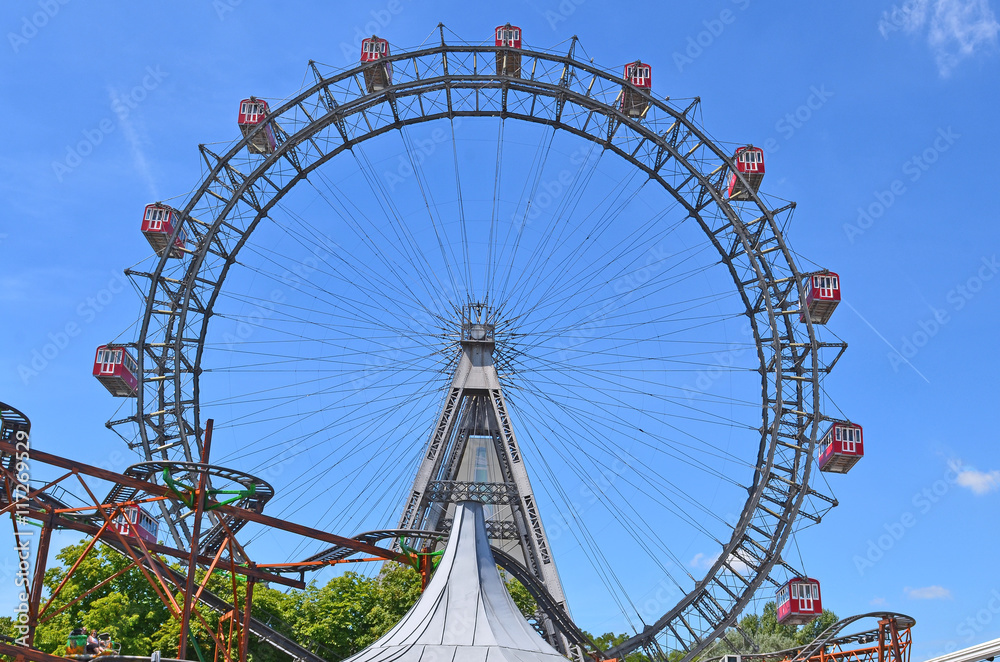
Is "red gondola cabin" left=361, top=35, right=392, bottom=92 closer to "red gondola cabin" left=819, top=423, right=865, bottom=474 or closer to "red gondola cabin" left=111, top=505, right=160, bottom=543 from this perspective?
"red gondola cabin" left=111, top=505, right=160, bottom=543

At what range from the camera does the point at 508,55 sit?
37188 mm

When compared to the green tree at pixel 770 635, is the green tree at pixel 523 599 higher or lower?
lower

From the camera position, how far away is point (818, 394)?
117 feet

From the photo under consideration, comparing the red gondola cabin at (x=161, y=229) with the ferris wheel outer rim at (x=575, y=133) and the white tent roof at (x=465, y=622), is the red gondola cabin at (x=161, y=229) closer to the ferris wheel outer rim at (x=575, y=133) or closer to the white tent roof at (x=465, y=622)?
the ferris wheel outer rim at (x=575, y=133)

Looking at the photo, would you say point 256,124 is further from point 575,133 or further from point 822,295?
point 822,295

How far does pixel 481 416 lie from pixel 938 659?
18.3 metres

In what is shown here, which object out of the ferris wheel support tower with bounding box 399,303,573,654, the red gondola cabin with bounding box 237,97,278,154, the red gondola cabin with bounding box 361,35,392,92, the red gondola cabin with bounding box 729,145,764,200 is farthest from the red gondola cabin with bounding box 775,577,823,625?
the red gondola cabin with bounding box 237,97,278,154

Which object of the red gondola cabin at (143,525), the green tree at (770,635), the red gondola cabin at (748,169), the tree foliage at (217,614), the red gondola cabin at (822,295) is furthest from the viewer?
the green tree at (770,635)

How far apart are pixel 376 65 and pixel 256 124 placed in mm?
5078

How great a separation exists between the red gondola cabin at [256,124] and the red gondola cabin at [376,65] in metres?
4.06

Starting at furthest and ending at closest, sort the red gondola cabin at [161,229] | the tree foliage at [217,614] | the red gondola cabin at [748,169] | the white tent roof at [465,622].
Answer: the red gondola cabin at [748,169]
the red gondola cabin at [161,229]
the tree foliage at [217,614]
the white tent roof at [465,622]

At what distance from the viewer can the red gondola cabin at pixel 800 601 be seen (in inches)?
1328

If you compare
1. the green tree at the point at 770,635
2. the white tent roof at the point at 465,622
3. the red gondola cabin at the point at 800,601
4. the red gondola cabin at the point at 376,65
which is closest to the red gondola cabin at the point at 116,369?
the red gondola cabin at the point at 376,65

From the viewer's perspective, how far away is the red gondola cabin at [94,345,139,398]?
3366 cm
